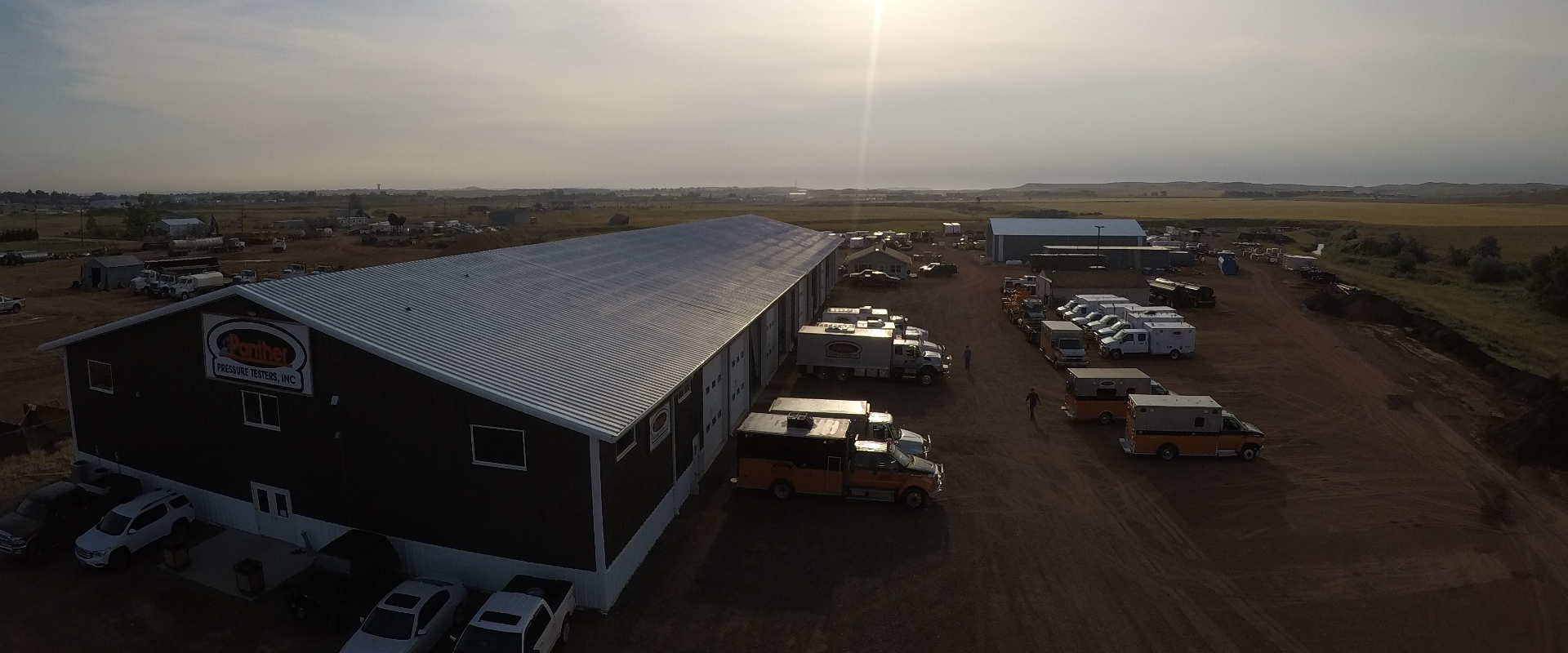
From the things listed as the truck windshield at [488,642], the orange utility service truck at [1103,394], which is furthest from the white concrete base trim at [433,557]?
the orange utility service truck at [1103,394]

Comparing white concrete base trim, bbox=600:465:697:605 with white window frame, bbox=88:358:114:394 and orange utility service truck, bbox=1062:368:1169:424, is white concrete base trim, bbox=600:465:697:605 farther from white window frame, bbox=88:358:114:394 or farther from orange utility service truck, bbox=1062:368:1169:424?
orange utility service truck, bbox=1062:368:1169:424

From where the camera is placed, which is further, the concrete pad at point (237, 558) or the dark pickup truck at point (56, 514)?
the dark pickup truck at point (56, 514)

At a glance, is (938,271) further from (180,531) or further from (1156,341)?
(180,531)

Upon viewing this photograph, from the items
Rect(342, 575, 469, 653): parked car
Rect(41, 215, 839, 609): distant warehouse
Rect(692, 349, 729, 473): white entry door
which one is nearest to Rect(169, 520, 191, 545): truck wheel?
Rect(41, 215, 839, 609): distant warehouse

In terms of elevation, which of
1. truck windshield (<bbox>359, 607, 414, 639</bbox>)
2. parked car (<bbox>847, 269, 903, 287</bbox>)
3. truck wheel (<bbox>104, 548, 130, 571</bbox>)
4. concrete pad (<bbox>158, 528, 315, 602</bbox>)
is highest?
parked car (<bbox>847, 269, 903, 287</bbox>)

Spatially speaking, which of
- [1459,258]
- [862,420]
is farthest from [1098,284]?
[1459,258]

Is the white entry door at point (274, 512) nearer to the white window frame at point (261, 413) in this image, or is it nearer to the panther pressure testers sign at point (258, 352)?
the white window frame at point (261, 413)
